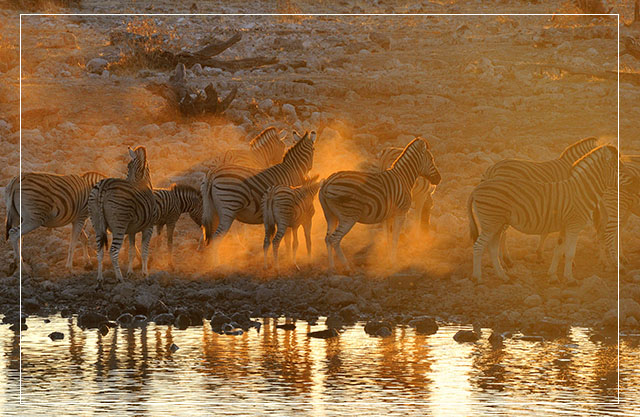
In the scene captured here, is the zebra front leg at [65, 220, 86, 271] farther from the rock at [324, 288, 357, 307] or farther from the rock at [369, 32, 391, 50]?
the rock at [369, 32, 391, 50]

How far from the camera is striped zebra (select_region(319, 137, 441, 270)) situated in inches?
646

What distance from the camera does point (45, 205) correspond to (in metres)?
17.0

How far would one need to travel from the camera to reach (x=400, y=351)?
12.2 m

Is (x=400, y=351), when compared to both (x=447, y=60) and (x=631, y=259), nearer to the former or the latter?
(x=631, y=259)

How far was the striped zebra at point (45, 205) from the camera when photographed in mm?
16891

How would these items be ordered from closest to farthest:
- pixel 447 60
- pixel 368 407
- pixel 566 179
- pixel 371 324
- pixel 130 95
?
pixel 368 407 < pixel 371 324 < pixel 566 179 < pixel 130 95 < pixel 447 60

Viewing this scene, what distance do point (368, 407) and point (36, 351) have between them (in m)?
3.94

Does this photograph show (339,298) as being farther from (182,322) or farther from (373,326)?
(182,322)

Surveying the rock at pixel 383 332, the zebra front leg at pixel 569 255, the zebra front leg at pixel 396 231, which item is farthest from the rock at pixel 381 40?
the rock at pixel 383 332

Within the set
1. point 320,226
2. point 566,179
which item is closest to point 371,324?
point 566,179

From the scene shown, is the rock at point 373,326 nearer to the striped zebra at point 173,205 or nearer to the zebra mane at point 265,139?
the striped zebra at point 173,205

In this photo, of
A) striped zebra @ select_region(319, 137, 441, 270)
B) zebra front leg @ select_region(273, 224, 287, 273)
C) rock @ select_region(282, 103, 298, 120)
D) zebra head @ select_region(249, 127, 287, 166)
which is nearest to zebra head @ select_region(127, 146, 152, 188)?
zebra front leg @ select_region(273, 224, 287, 273)

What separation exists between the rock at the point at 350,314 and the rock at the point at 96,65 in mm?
16750

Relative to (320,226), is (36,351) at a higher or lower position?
lower
